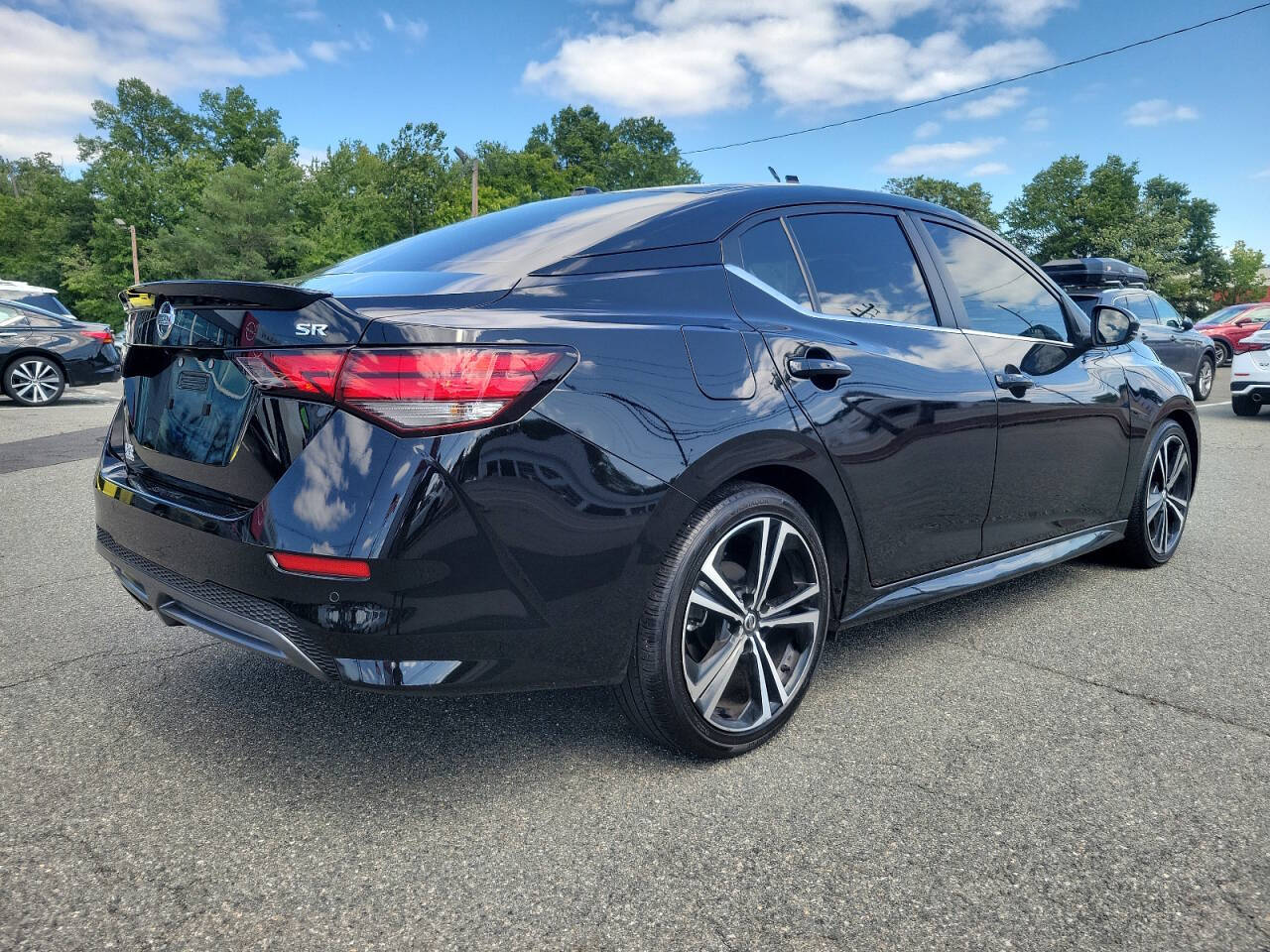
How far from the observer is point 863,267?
3.19m

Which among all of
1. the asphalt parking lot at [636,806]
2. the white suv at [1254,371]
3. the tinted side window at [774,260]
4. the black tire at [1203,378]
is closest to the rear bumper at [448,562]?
the asphalt parking lot at [636,806]

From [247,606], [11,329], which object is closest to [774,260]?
[247,606]

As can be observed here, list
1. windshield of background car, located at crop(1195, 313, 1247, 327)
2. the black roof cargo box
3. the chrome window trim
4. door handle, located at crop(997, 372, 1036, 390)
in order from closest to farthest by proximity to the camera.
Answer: the chrome window trim, door handle, located at crop(997, 372, 1036, 390), the black roof cargo box, windshield of background car, located at crop(1195, 313, 1247, 327)

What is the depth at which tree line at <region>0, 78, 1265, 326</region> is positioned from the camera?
2266 inches

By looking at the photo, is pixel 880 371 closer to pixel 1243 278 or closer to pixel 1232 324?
pixel 1232 324

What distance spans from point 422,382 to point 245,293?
54 cm

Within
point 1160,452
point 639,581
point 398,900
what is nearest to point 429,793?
point 398,900

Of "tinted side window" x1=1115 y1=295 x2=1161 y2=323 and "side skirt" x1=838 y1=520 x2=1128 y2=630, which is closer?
"side skirt" x1=838 y1=520 x2=1128 y2=630

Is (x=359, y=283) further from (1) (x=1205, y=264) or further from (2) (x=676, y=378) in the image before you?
(1) (x=1205, y=264)

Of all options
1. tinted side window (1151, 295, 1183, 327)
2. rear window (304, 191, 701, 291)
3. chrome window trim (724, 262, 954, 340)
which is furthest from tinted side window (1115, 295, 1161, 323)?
rear window (304, 191, 701, 291)

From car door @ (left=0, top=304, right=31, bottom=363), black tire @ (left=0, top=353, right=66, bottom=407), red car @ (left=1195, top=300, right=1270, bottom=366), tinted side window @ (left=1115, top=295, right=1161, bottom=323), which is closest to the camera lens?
→ car door @ (left=0, top=304, right=31, bottom=363)

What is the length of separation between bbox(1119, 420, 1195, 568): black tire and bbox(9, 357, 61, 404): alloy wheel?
43.6ft

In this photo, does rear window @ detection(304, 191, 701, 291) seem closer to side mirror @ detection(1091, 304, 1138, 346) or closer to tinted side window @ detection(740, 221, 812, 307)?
tinted side window @ detection(740, 221, 812, 307)

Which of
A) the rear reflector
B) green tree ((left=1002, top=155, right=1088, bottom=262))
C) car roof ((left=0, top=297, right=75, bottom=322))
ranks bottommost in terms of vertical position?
the rear reflector
